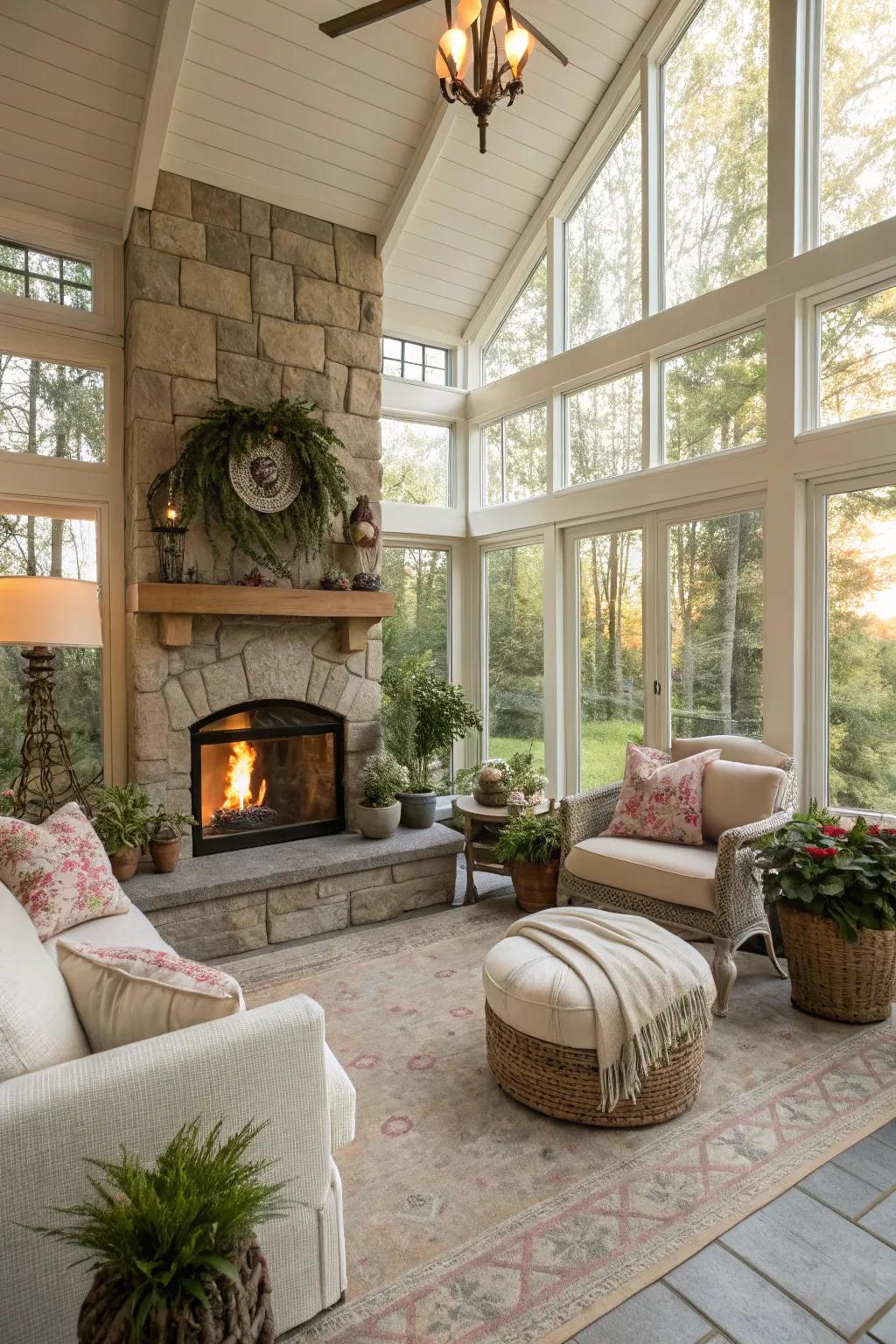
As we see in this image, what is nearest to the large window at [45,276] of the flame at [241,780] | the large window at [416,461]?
the large window at [416,461]

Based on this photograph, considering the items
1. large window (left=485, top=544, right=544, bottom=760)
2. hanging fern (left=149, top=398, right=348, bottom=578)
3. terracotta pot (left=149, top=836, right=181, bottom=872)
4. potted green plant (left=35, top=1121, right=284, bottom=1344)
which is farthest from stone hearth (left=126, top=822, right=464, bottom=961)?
potted green plant (left=35, top=1121, right=284, bottom=1344)

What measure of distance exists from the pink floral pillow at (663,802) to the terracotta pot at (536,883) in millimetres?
426

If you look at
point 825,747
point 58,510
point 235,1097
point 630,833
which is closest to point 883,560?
point 825,747

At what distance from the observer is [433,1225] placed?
1896 millimetres

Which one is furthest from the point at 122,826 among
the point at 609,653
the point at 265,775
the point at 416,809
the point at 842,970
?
the point at 842,970

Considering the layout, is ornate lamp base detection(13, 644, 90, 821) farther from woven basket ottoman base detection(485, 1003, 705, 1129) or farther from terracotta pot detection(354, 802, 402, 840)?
woven basket ottoman base detection(485, 1003, 705, 1129)

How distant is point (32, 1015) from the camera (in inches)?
57.6

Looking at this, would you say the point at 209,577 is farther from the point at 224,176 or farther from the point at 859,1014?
the point at 859,1014

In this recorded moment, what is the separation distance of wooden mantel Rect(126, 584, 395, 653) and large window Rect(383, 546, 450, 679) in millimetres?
963

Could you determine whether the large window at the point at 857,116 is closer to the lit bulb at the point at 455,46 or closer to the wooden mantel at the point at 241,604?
the lit bulb at the point at 455,46

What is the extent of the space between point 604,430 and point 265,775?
282cm

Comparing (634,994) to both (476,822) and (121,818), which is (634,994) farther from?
(121,818)

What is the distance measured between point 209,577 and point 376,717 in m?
1.22

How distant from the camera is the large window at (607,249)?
447 cm
